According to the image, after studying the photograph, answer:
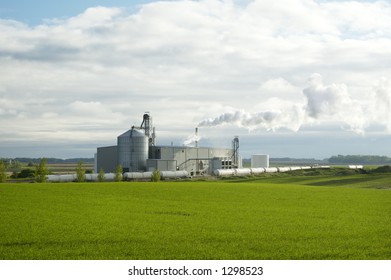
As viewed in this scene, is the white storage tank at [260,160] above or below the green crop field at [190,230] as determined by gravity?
above

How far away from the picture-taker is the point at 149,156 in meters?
101

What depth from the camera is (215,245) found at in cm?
1892

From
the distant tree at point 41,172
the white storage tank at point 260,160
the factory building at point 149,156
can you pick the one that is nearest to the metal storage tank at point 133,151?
the factory building at point 149,156

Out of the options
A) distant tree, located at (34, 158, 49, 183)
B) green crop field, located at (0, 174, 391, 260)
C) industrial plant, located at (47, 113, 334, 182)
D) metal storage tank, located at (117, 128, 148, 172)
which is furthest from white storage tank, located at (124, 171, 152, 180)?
green crop field, located at (0, 174, 391, 260)

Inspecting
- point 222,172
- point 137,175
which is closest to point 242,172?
point 222,172

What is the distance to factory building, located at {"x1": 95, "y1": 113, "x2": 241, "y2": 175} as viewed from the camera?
313 ft

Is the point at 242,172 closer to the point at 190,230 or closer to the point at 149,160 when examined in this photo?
the point at 149,160

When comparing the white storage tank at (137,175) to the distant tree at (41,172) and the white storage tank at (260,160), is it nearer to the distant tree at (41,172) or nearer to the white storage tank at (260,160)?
the distant tree at (41,172)

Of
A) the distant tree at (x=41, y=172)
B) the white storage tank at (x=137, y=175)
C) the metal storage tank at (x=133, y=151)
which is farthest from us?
the metal storage tank at (x=133, y=151)

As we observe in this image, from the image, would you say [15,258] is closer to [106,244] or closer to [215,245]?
[106,244]

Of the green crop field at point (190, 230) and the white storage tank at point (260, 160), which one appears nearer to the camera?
the green crop field at point (190, 230)

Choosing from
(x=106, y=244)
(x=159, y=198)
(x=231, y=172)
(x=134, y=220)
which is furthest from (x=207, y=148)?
(x=106, y=244)

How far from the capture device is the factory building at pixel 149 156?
95.2m

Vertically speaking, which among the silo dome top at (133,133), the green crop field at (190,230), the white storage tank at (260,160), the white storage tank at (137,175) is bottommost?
the green crop field at (190,230)
